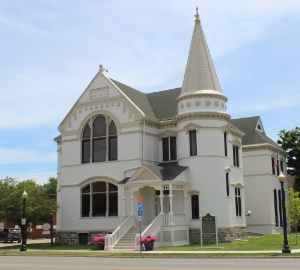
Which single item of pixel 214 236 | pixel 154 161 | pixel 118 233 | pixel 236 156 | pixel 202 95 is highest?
pixel 202 95

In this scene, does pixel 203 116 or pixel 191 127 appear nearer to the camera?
pixel 203 116

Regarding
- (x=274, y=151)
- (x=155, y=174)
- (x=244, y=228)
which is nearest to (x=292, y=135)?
(x=274, y=151)

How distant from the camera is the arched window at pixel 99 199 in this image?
38656 millimetres

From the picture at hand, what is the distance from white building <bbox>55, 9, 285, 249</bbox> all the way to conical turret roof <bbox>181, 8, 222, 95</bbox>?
9 cm

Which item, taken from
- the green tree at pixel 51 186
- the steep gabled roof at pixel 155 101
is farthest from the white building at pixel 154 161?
the green tree at pixel 51 186

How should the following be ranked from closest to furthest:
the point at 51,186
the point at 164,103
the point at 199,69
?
the point at 199,69
the point at 164,103
the point at 51,186

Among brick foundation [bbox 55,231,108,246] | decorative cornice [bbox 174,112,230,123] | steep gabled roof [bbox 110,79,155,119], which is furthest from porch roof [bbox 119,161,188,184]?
brick foundation [bbox 55,231,108,246]

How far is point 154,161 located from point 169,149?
160 cm

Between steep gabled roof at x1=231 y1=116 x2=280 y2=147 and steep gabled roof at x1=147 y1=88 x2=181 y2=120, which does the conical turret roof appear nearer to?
steep gabled roof at x1=147 y1=88 x2=181 y2=120

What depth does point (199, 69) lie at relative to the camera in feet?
125

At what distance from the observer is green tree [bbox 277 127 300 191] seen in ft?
171

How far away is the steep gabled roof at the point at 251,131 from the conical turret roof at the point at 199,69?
10.9 m

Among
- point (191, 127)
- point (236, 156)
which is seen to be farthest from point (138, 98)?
point (236, 156)

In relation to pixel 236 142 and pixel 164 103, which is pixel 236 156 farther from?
pixel 164 103
